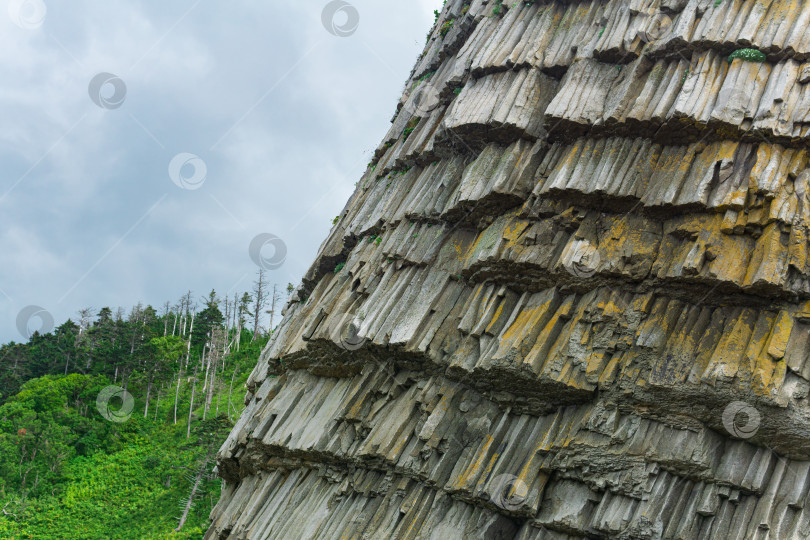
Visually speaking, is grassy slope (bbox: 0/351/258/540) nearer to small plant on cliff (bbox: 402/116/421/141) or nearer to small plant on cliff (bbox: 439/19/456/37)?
small plant on cliff (bbox: 402/116/421/141)

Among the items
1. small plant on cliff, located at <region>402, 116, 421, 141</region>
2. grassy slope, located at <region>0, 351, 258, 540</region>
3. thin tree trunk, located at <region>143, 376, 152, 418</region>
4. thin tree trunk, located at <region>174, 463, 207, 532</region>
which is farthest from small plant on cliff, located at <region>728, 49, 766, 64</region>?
thin tree trunk, located at <region>143, 376, 152, 418</region>

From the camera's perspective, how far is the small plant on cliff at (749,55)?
52.5 ft

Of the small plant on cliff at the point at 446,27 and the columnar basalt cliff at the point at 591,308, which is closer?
the columnar basalt cliff at the point at 591,308

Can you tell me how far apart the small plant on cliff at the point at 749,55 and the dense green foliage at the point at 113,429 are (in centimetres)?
4411

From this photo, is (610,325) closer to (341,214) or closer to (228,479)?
(341,214)

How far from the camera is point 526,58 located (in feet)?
69.9

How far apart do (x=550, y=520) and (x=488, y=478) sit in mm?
1888

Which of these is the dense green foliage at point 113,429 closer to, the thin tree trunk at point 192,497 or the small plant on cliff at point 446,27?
the thin tree trunk at point 192,497

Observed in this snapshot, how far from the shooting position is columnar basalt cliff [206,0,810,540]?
13.5 meters

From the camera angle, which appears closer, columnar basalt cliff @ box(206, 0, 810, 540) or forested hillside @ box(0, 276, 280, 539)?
columnar basalt cliff @ box(206, 0, 810, 540)

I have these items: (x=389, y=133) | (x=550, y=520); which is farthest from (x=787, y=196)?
(x=389, y=133)

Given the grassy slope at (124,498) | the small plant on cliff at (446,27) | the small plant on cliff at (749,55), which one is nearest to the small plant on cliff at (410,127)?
the small plant on cliff at (446,27)

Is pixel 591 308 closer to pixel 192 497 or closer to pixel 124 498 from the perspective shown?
pixel 192 497

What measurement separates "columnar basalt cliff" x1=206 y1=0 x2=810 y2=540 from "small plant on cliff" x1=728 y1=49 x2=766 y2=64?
13cm
